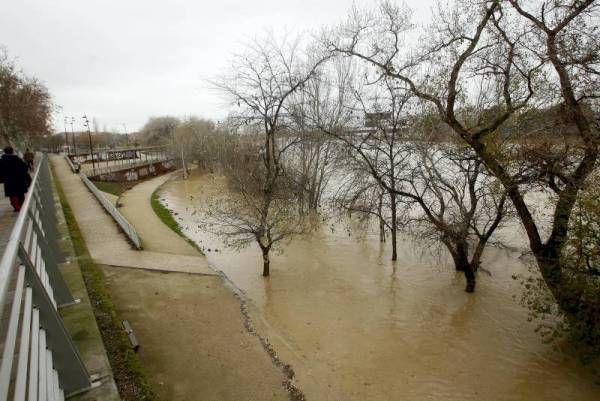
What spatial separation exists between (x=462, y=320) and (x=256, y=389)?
6767 millimetres

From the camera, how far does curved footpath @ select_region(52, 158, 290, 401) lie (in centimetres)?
621

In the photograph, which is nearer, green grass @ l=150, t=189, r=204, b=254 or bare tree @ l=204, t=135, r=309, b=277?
bare tree @ l=204, t=135, r=309, b=277

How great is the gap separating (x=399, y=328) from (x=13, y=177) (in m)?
10.6

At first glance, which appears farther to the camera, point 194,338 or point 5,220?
point 5,220

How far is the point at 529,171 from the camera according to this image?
8.22 m

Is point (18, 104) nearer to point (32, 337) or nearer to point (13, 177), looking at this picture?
point (13, 177)

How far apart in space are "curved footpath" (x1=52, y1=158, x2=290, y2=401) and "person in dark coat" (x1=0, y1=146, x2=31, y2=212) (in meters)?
2.79

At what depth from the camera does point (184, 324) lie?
7832 mm

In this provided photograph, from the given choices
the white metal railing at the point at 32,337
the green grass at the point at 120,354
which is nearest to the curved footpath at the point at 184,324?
the green grass at the point at 120,354

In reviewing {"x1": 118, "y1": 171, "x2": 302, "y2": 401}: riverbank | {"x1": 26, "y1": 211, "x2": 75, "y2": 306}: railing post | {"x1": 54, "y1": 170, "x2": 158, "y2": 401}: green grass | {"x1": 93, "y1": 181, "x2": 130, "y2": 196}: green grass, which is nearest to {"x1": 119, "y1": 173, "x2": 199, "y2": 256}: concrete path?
{"x1": 93, "y1": 181, "x2": 130, "y2": 196}: green grass

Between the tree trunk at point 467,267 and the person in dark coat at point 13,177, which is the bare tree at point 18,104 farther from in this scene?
the tree trunk at point 467,267

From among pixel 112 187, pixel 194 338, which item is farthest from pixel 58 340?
pixel 112 187

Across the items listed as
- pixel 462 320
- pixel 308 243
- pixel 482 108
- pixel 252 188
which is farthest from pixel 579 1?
pixel 252 188

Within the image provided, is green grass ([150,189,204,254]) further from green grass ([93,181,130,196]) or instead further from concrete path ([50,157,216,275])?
green grass ([93,181,130,196])
